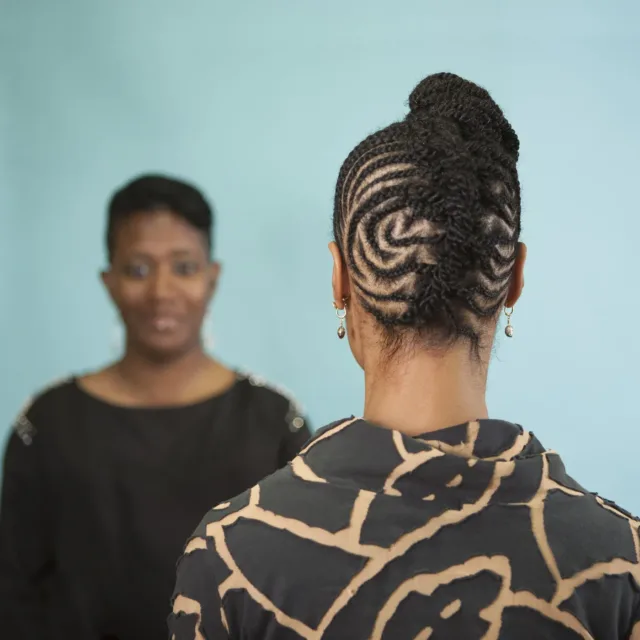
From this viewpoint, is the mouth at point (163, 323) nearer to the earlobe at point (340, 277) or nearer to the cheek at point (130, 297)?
the cheek at point (130, 297)

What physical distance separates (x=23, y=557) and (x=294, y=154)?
89 cm

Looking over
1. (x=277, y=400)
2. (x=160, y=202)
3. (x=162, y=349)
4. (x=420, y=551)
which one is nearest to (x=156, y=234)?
(x=160, y=202)

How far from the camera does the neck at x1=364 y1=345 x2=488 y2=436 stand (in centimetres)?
78

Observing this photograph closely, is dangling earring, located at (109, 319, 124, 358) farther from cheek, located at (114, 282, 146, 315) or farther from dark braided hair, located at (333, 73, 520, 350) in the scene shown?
dark braided hair, located at (333, 73, 520, 350)

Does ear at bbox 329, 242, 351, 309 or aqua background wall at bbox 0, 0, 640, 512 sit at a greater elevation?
aqua background wall at bbox 0, 0, 640, 512

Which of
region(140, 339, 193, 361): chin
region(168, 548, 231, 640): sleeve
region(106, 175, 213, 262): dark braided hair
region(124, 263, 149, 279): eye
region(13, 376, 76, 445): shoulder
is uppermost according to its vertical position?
region(106, 175, 213, 262): dark braided hair

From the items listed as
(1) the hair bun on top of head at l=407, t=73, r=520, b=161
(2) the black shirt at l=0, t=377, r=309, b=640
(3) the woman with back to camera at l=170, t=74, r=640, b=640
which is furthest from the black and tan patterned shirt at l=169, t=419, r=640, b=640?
(2) the black shirt at l=0, t=377, r=309, b=640

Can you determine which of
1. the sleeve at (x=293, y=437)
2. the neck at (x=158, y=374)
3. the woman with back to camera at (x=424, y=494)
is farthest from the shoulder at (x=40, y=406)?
the woman with back to camera at (x=424, y=494)

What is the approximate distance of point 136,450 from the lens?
4.84ft

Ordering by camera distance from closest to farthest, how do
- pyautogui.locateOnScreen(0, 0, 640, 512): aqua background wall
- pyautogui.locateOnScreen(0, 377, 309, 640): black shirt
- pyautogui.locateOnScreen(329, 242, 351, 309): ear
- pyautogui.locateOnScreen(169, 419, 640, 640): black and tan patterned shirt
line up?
pyautogui.locateOnScreen(169, 419, 640, 640): black and tan patterned shirt < pyautogui.locateOnScreen(329, 242, 351, 309): ear < pyautogui.locateOnScreen(0, 377, 309, 640): black shirt < pyautogui.locateOnScreen(0, 0, 640, 512): aqua background wall

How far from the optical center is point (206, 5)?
1553mm

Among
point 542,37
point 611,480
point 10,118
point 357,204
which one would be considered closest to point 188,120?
point 10,118

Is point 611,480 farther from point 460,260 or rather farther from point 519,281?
point 460,260

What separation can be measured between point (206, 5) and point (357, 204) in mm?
914
